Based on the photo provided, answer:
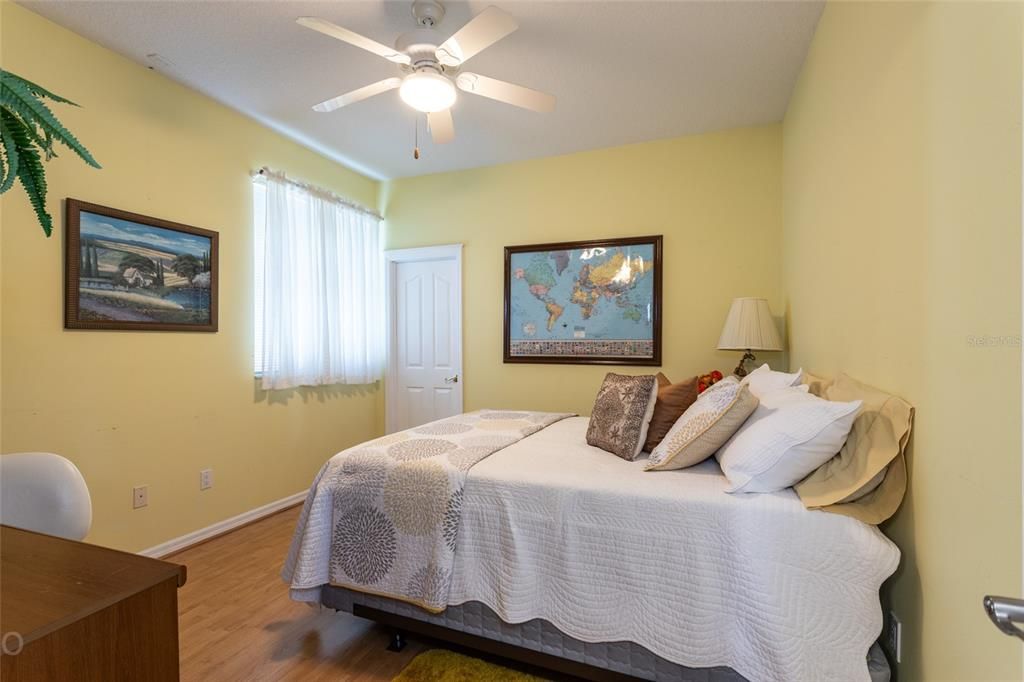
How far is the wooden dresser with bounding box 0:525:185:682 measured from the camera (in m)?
0.74

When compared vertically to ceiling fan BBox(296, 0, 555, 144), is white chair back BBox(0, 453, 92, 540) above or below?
below

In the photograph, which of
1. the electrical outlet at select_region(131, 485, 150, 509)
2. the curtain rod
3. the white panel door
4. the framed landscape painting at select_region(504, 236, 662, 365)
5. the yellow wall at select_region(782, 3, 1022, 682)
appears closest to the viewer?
the yellow wall at select_region(782, 3, 1022, 682)

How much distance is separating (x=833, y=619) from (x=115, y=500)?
3.07 metres

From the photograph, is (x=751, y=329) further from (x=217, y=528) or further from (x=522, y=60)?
(x=217, y=528)

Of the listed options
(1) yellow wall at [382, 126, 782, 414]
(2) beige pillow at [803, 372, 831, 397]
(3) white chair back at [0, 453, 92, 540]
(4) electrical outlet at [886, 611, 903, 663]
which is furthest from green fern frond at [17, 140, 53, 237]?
(1) yellow wall at [382, 126, 782, 414]

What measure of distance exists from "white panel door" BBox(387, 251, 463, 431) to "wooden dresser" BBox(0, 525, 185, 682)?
3293mm

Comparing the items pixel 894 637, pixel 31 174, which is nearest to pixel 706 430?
pixel 894 637

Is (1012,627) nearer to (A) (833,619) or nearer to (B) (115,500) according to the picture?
(A) (833,619)

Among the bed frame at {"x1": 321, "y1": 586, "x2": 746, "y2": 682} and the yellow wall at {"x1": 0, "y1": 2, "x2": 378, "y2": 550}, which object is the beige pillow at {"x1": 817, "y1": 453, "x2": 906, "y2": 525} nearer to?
the bed frame at {"x1": 321, "y1": 586, "x2": 746, "y2": 682}

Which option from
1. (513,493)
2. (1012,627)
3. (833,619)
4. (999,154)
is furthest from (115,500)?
(999,154)

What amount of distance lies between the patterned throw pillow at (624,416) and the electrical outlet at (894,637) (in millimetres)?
901

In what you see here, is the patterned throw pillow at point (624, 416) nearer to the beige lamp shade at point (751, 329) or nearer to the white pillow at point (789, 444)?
the white pillow at point (789, 444)

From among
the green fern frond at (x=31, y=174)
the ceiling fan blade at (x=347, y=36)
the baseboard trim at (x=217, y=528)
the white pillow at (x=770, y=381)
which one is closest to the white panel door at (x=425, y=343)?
the baseboard trim at (x=217, y=528)

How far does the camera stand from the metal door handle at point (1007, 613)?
0.55m
